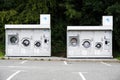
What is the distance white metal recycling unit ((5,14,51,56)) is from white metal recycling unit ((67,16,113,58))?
1.80m

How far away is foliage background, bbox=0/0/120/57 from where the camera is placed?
30766 mm

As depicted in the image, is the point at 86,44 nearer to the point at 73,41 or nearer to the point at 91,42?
the point at 91,42

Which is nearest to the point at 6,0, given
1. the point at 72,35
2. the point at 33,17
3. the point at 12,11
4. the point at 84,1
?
the point at 12,11

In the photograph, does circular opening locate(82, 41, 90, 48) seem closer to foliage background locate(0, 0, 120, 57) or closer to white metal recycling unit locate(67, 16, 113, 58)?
white metal recycling unit locate(67, 16, 113, 58)

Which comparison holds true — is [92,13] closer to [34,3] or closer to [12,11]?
[34,3]

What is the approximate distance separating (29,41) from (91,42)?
4704 millimetres

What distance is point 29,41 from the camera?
26.4 m

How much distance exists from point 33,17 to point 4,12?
311cm

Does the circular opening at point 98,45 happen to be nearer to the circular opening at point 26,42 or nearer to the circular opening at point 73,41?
the circular opening at point 73,41

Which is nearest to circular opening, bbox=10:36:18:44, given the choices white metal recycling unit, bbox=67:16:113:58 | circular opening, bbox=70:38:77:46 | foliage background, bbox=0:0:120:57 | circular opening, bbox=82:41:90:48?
foliage background, bbox=0:0:120:57

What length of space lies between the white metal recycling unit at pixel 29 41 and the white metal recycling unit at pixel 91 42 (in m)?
1.80

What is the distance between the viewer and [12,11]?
3288 centimetres


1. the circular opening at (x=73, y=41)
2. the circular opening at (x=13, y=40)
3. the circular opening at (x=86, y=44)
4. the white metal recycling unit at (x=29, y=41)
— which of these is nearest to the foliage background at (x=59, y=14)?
the white metal recycling unit at (x=29, y=41)

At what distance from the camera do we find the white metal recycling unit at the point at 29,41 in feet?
86.2
